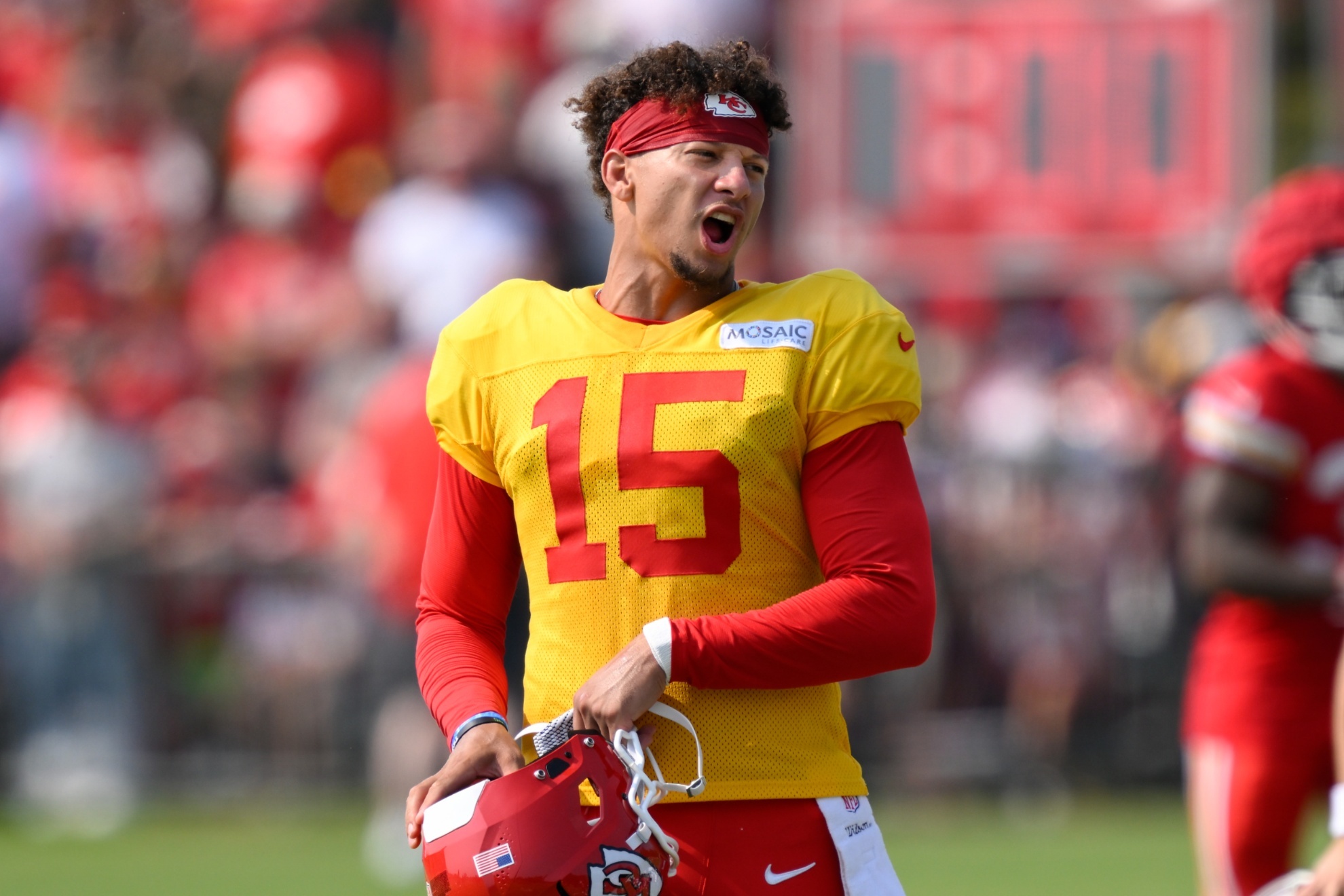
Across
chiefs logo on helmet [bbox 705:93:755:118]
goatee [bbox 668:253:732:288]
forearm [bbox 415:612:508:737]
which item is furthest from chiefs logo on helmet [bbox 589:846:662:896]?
chiefs logo on helmet [bbox 705:93:755:118]

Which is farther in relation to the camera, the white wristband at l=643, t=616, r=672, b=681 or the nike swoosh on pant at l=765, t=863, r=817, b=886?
the nike swoosh on pant at l=765, t=863, r=817, b=886

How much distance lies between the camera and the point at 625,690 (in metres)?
2.88

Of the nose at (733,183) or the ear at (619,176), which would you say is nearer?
the nose at (733,183)

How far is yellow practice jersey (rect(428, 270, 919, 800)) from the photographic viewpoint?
2988 mm

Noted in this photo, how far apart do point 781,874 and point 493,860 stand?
48 centimetres

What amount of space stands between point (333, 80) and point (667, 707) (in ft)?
33.9

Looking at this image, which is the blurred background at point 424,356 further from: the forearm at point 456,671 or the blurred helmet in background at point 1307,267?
the forearm at point 456,671

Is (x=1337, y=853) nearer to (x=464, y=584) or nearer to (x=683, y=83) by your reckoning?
(x=464, y=584)

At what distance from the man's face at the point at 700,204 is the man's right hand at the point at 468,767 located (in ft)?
2.61

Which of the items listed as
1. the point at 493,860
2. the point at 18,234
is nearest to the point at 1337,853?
the point at 493,860

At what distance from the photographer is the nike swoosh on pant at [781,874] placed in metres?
2.99

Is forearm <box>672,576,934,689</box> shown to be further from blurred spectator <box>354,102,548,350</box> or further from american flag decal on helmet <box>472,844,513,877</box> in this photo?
blurred spectator <box>354,102,548,350</box>

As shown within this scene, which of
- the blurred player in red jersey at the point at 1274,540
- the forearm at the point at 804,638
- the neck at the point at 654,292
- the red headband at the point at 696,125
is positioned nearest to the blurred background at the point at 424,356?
the blurred player in red jersey at the point at 1274,540

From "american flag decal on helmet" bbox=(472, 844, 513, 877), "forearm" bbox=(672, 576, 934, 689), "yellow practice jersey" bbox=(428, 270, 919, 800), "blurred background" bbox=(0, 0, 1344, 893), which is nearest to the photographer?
"american flag decal on helmet" bbox=(472, 844, 513, 877)
